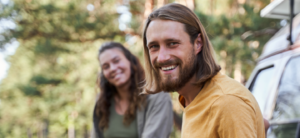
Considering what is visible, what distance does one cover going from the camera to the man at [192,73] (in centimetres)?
115

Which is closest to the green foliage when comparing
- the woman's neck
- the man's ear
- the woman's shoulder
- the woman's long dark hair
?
the woman's long dark hair

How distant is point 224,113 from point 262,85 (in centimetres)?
192

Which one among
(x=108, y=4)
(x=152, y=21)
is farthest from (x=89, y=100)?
(x=152, y=21)

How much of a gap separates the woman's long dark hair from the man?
1007 mm

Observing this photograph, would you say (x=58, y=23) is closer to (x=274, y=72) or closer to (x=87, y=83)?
(x=87, y=83)

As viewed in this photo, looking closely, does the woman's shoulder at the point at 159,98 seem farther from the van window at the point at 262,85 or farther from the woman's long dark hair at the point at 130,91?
the van window at the point at 262,85

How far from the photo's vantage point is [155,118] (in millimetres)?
2346

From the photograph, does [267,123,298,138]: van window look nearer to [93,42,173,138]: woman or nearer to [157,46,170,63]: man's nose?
[93,42,173,138]: woman

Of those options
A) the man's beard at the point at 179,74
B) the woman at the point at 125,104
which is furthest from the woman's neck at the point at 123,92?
the man's beard at the point at 179,74

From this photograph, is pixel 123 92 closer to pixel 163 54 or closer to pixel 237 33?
pixel 163 54

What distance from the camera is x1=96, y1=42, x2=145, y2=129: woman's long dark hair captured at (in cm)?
249

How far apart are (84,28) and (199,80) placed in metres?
8.80

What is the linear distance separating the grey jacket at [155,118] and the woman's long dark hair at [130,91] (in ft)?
0.27

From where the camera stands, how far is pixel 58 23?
9.56m
